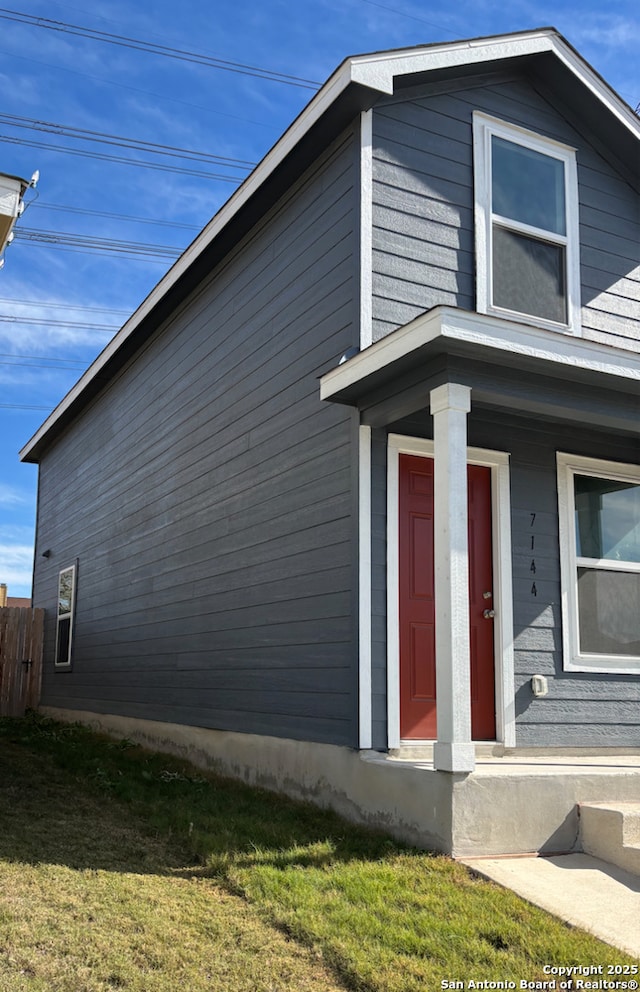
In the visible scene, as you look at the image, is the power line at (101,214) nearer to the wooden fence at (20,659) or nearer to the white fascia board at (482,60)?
the wooden fence at (20,659)

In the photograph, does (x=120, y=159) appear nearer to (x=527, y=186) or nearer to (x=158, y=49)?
(x=158, y=49)

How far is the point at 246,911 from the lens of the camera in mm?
4305

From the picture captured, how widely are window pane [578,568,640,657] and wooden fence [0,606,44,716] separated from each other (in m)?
10.2

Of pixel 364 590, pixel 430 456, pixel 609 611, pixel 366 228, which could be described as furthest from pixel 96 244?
pixel 364 590

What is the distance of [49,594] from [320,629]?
32.6ft

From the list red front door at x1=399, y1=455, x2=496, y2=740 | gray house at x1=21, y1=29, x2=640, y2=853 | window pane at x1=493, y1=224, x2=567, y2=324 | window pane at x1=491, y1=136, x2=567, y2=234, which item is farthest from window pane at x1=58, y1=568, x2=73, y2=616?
window pane at x1=491, y1=136, x2=567, y2=234

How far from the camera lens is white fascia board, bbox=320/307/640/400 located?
207 inches

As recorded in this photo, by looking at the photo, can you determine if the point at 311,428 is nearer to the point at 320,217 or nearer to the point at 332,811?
the point at 320,217

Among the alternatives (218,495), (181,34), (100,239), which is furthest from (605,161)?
(100,239)

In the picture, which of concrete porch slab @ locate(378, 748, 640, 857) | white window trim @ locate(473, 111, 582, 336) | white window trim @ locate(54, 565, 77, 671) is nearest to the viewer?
concrete porch slab @ locate(378, 748, 640, 857)

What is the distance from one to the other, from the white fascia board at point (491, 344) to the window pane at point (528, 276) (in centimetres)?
160

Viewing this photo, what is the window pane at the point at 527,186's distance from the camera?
24.2 feet

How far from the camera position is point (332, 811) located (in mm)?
6023

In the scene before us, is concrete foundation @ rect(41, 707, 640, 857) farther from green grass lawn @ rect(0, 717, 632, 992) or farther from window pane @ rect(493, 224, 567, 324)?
window pane @ rect(493, 224, 567, 324)
